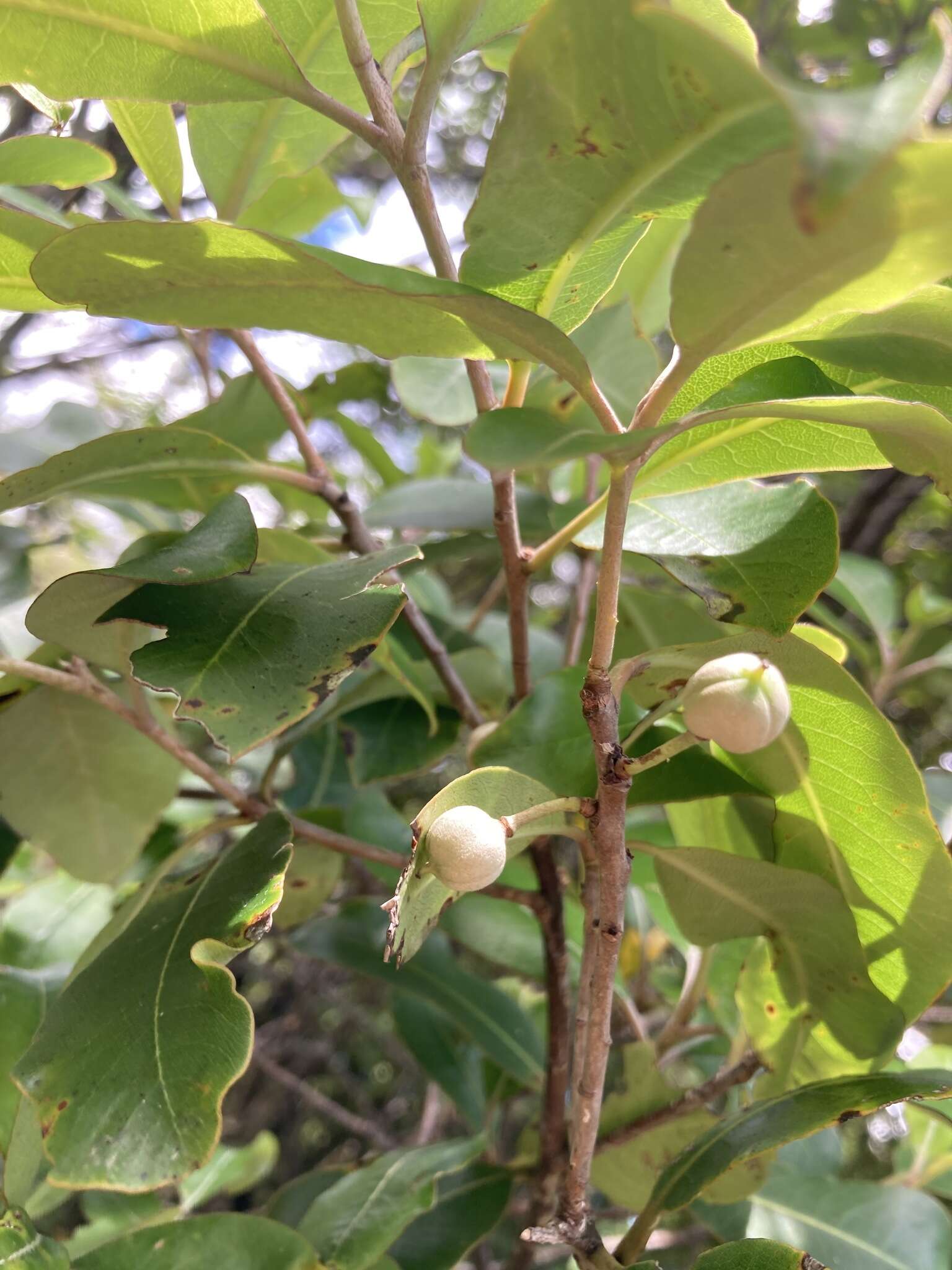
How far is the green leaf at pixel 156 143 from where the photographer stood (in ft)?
2.49

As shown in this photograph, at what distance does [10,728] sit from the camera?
85 centimetres

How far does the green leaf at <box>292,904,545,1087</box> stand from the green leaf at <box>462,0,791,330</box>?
0.74 m

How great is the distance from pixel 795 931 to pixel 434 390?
0.66 m

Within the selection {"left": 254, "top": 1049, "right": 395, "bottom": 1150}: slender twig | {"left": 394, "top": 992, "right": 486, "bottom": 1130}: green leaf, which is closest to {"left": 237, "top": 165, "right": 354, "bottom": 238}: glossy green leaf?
{"left": 394, "top": 992, "right": 486, "bottom": 1130}: green leaf

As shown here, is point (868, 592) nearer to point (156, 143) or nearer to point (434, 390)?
point (434, 390)

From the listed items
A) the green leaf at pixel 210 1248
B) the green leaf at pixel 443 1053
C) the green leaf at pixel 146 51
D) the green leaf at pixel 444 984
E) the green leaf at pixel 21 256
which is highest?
the green leaf at pixel 146 51

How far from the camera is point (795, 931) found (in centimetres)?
62

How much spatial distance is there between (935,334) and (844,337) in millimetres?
46

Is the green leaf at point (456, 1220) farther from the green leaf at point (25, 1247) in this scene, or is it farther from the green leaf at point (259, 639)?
the green leaf at point (259, 639)

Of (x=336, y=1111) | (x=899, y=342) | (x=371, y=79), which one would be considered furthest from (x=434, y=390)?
(x=336, y=1111)

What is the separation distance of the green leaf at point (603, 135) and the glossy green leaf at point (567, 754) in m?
0.27

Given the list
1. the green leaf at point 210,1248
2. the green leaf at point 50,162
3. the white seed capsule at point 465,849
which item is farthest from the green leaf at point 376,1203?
the green leaf at point 50,162

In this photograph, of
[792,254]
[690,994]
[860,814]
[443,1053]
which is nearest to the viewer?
[792,254]

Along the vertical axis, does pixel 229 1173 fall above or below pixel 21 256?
below
